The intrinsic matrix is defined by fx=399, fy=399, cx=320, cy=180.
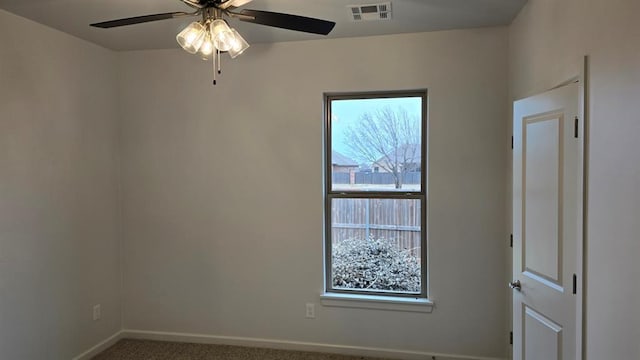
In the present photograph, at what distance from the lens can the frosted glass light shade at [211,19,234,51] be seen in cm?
193

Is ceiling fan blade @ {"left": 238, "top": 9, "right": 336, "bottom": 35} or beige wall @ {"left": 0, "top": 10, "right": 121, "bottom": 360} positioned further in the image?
beige wall @ {"left": 0, "top": 10, "right": 121, "bottom": 360}

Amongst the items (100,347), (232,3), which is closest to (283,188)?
(232,3)

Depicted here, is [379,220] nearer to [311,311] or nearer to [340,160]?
[340,160]

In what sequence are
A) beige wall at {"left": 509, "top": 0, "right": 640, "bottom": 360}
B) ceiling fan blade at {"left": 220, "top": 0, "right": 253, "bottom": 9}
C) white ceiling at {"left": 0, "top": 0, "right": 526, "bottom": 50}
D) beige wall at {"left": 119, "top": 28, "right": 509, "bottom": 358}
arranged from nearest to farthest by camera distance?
beige wall at {"left": 509, "top": 0, "right": 640, "bottom": 360} < ceiling fan blade at {"left": 220, "top": 0, "right": 253, "bottom": 9} < white ceiling at {"left": 0, "top": 0, "right": 526, "bottom": 50} < beige wall at {"left": 119, "top": 28, "right": 509, "bottom": 358}

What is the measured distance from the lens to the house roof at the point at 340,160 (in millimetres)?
3459

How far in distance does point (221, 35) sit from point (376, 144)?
5.83 ft

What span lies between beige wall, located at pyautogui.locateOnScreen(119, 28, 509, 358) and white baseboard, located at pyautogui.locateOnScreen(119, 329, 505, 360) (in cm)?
5

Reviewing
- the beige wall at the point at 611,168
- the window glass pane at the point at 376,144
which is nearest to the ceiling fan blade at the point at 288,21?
the beige wall at the point at 611,168

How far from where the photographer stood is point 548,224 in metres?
2.09

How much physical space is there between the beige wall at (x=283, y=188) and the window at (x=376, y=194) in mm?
143

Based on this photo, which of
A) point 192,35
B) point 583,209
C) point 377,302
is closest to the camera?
point 583,209

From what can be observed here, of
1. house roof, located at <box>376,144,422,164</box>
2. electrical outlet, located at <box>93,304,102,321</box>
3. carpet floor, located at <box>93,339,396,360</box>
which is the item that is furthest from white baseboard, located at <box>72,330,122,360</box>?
house roof, located at <box>376,144,422,164</box>

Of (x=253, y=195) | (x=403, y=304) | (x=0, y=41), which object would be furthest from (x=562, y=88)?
(x=0, y=41)

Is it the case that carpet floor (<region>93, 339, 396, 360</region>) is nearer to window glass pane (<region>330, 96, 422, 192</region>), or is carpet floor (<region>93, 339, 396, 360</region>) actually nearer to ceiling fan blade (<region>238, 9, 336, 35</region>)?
window glass pane (<region>330, 96, 422, 192</region>)
